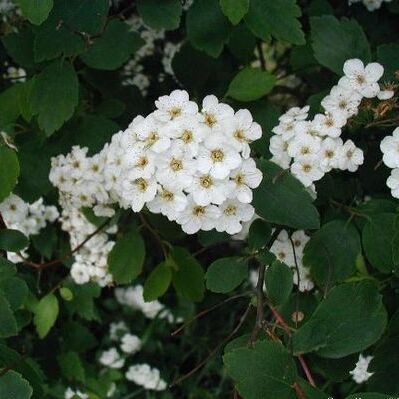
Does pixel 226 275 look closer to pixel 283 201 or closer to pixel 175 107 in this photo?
pixel 283 201

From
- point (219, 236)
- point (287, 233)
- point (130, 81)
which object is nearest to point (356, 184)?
point (287, 233)

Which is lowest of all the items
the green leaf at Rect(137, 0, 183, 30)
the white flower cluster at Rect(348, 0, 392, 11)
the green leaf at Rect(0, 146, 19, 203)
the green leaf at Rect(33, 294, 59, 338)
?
the green leaf at Rect(33, 294, 59, 338)

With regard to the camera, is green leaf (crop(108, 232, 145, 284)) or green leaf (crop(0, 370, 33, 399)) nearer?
green leaf (crop(0, 370, 33, 399))

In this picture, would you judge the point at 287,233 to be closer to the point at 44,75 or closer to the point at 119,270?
the point at 119,270

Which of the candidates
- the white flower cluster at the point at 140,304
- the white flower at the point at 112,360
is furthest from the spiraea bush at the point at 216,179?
the white flower cluster at the point at 140,304

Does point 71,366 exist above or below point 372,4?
below

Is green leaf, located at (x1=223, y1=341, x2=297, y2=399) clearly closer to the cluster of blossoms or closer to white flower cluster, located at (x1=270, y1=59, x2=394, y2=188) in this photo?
white flower cluster, located at (x1=270, y1=59, x2=394, y2=188)

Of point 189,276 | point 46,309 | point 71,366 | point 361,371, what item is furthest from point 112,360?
point 189,276

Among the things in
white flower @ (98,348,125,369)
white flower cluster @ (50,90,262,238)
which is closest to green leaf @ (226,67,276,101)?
white flower cluster @ (50,90,262,238)
